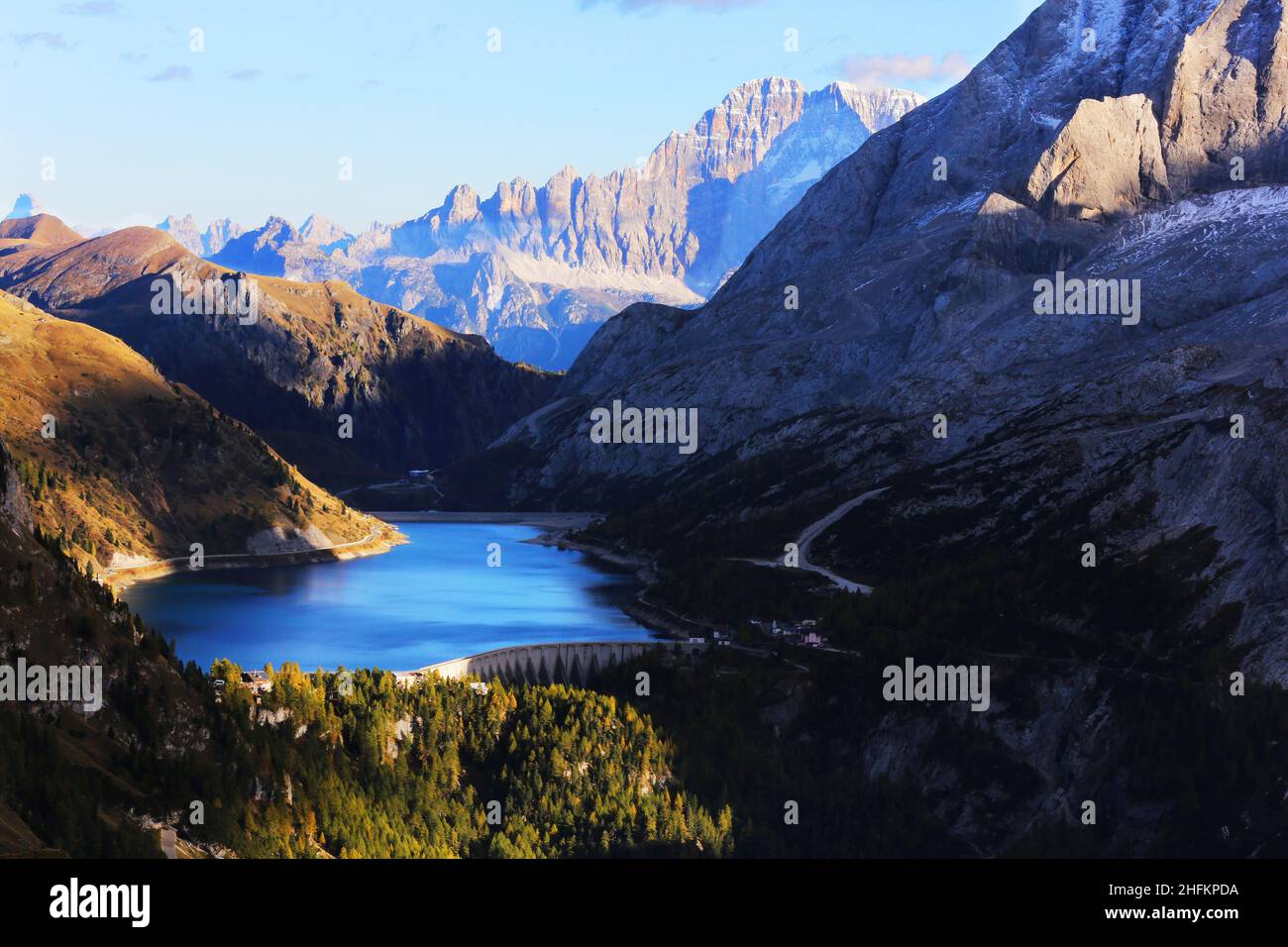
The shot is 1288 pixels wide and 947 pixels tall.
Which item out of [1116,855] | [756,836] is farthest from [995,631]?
[756,836]

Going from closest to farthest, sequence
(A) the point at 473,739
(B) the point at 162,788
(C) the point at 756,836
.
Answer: (B) the point at 162,788
(C) the point at 756,836
(A) the point at 473,739

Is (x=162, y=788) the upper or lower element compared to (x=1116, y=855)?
upper

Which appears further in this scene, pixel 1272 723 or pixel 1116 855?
pixel 1272 723

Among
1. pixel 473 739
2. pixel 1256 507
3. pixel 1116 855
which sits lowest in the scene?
pixel 1116 855

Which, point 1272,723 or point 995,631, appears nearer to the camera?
point 1272,723

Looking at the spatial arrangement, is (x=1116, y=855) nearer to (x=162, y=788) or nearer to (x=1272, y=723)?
(x=1272, y=723)
